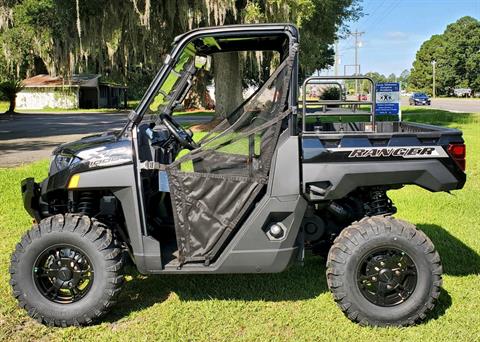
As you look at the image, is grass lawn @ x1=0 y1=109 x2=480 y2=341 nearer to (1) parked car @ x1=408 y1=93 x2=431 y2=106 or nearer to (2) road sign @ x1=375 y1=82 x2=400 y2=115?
(2) road sign @ x1=375 y1=82 x2=400 y2=115

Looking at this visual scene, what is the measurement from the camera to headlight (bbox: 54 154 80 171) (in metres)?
3.55

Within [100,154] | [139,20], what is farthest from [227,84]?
[100,154]

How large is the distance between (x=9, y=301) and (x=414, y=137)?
3295 mm

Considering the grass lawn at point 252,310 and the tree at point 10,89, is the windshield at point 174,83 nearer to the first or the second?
the grass lawn at point 252,310

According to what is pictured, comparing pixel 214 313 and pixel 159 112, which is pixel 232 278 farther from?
pixel 159 112

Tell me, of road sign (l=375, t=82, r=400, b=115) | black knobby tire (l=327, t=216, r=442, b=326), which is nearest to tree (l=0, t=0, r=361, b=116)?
road sign (l=375, t=82, r=400, b=115)

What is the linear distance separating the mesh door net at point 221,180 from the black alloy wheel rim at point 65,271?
2.32 ft

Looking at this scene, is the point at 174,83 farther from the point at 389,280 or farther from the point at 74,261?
the point at 389,280

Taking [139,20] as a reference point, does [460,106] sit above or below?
below

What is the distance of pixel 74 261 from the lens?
3.58m

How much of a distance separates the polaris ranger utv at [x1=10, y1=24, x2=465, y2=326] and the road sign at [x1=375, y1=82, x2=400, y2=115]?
6.40 meters

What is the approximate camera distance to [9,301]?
3.96 meters

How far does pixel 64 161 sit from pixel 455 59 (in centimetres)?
8745

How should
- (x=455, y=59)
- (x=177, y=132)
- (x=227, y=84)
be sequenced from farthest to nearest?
(x=455, y=59) → (x=227, y=84) → (x=177, y=132)
